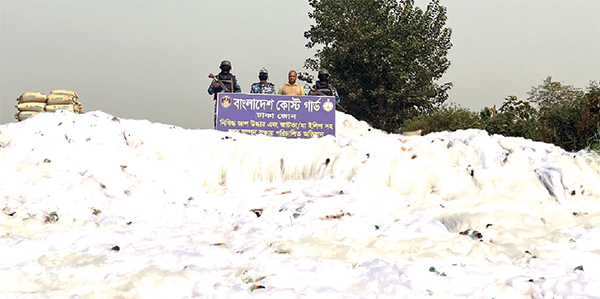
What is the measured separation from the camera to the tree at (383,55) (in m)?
24.2

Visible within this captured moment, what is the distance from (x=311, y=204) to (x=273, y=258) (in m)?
1.73

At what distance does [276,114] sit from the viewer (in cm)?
1165

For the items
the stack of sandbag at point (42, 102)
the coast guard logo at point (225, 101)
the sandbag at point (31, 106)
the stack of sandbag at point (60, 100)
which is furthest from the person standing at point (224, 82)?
the sandbag at point (31, 106)

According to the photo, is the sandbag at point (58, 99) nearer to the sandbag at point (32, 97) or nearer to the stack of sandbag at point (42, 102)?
the stack of sandbag at point (42, 102)

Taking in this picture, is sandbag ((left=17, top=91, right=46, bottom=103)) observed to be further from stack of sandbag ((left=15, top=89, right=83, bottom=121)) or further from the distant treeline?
the distant treeline

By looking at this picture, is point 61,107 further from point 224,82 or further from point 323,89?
point 323,89

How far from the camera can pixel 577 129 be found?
11.2 m

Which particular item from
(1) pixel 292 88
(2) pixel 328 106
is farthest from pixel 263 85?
(2) pixel 328 106

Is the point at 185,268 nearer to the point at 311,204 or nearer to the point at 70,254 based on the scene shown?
the point at 70,254

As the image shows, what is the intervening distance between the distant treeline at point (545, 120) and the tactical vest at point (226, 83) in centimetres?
662

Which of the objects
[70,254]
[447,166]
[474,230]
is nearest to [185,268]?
[70,254]

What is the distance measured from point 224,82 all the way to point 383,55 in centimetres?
1362

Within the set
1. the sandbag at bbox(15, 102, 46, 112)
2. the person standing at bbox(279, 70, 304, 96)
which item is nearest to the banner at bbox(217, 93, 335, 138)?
the person standing at bbox(279, 70, 304, 96)

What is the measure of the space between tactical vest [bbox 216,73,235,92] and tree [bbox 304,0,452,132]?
12835 millimetres
